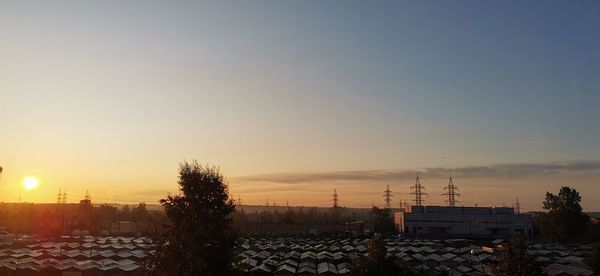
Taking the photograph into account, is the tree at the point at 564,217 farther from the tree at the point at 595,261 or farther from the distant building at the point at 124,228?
the distant building at the point at 124,228

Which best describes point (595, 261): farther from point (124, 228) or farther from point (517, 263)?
point (124, 228)

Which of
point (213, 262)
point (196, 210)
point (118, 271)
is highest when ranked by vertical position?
point (196, 210)

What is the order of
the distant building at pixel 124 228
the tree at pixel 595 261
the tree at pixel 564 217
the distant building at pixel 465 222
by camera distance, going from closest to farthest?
the tree at pixel 595 261
the tree at pixel 564 217
the distant building at pixel 124 228
the distant building at pixel 465 222

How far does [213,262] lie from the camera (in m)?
20.0

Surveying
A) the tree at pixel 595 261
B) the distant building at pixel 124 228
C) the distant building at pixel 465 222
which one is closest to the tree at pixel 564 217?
the distant building at pixel 465 222

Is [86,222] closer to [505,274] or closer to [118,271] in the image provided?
[118,271]

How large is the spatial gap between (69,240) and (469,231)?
215 feet

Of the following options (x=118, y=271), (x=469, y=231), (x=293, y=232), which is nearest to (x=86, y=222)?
(x=293, y=232)

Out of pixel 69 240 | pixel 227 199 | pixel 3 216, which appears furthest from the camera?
pixel 3 216

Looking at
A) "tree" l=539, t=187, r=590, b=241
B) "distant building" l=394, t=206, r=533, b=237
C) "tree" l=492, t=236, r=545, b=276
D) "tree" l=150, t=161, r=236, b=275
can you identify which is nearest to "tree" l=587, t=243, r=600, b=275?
"tree" l=492, t=236, r=545, b=276

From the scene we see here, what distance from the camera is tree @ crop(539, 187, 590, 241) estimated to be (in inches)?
2899

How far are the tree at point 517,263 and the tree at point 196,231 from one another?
37.2ft

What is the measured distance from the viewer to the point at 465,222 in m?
91.4

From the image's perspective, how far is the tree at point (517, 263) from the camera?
20.7m
